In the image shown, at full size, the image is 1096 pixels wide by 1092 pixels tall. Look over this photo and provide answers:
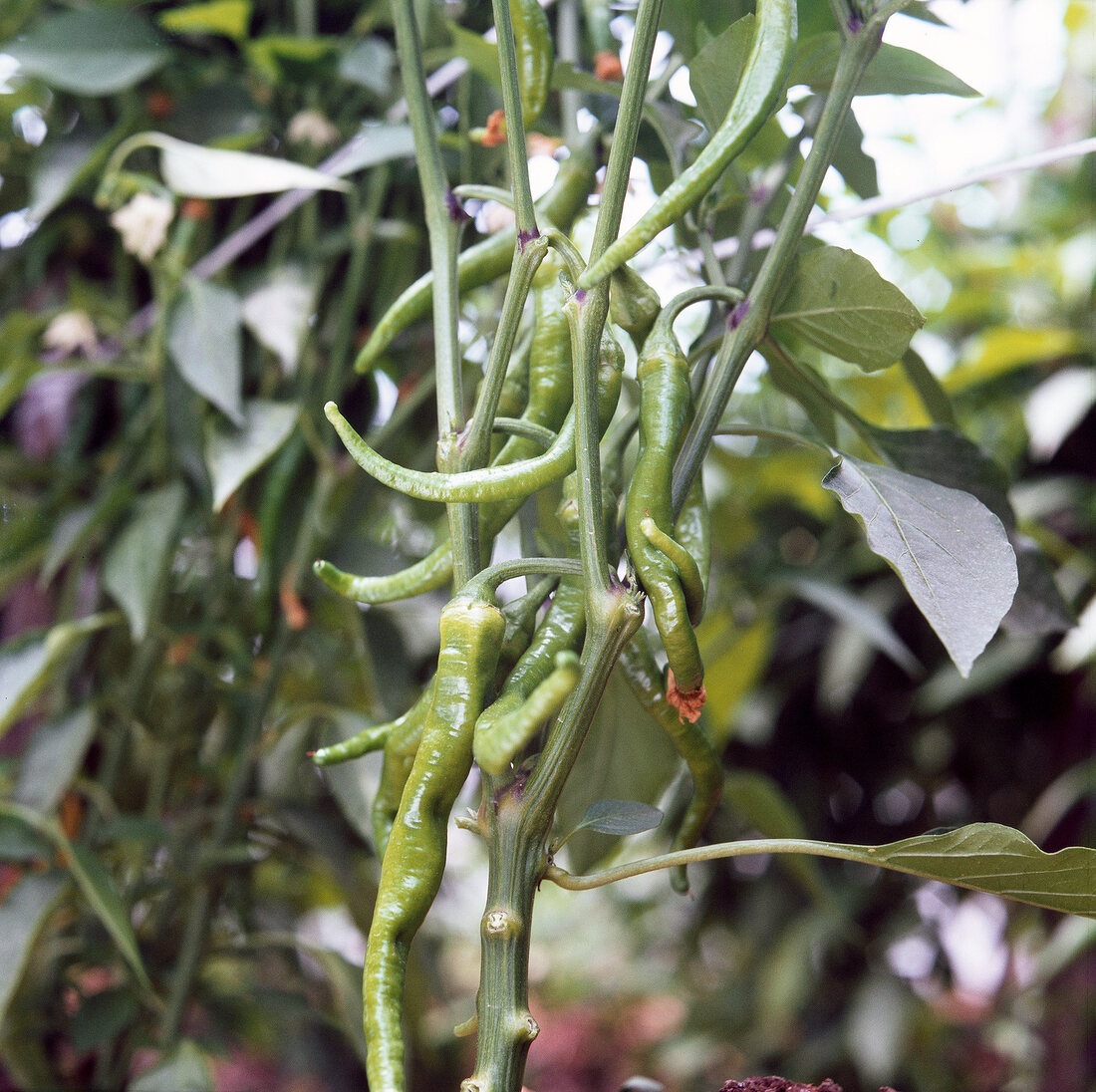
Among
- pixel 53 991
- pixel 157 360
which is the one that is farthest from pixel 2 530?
pixel 53 991

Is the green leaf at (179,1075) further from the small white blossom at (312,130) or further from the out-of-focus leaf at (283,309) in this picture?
the small white blossom at (312,130)

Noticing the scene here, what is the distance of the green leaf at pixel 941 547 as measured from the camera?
209 millimetres

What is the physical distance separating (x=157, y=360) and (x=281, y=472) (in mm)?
96

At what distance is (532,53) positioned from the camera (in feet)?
0.97

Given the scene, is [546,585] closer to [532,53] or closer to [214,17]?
[532,53]

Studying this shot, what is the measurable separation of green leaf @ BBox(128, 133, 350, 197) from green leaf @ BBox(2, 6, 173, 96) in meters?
0.08

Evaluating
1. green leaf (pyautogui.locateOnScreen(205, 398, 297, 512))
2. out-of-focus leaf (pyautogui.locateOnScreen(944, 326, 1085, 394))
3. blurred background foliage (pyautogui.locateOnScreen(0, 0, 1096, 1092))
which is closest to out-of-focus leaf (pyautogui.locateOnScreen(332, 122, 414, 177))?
blurred background foliage (pyautogui.locateOnScreen(0, 0, 1096, 1092))

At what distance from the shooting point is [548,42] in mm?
294


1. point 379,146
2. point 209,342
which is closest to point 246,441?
point 209,342

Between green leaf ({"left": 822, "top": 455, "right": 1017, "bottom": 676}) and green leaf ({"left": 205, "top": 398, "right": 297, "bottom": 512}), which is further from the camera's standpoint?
green leaf ({"left": 205, "top": 398, "right": 297, "bottom": 512})

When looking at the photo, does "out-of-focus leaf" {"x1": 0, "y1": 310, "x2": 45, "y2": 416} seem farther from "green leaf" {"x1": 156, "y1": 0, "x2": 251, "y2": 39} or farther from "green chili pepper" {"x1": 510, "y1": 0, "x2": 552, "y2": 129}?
"green chili pepper" {"x1": 510, "y1": 0, "x2": 552, "y2": 129}

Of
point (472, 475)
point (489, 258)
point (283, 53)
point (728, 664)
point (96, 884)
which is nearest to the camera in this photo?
point (472, 475)

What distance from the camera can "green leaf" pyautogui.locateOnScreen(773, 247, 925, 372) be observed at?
27 cm

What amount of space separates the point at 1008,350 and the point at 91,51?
0.76m
